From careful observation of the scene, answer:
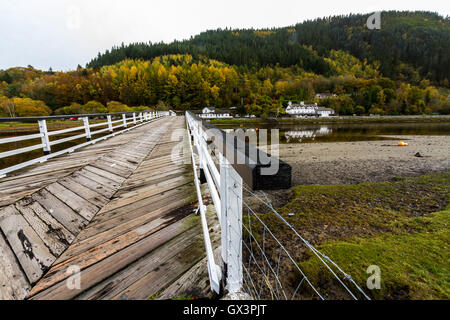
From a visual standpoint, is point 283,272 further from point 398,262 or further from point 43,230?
point 43,230

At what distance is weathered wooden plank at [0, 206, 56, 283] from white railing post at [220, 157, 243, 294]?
156 centimetres

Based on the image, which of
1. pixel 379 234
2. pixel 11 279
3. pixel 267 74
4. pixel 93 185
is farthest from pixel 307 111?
pixel 11 279

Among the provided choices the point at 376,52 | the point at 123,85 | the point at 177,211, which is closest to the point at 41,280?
the point at 177,211

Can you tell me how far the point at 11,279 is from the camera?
1.53m

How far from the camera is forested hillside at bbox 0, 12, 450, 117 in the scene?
68.4 metres

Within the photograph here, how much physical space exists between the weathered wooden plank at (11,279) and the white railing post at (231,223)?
1.53 metres

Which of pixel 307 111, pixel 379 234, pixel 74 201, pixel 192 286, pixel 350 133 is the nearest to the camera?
pixel 192 286

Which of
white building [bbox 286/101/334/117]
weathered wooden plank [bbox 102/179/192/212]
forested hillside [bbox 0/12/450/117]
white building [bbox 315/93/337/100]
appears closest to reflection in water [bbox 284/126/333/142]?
weathered wooden plank [bbox 102/179/192/212]

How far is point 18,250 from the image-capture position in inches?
70.2

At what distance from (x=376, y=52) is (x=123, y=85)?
135 meters

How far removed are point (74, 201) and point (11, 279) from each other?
1.33 meters

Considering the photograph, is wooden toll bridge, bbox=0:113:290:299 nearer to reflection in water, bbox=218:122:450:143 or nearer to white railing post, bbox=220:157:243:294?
white railing post, bbox=220:157:243:294

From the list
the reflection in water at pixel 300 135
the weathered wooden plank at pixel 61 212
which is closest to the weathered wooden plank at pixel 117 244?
the weathered wooden plank at pixel 61 212

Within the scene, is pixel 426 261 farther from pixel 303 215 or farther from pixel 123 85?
pixel 123 85
